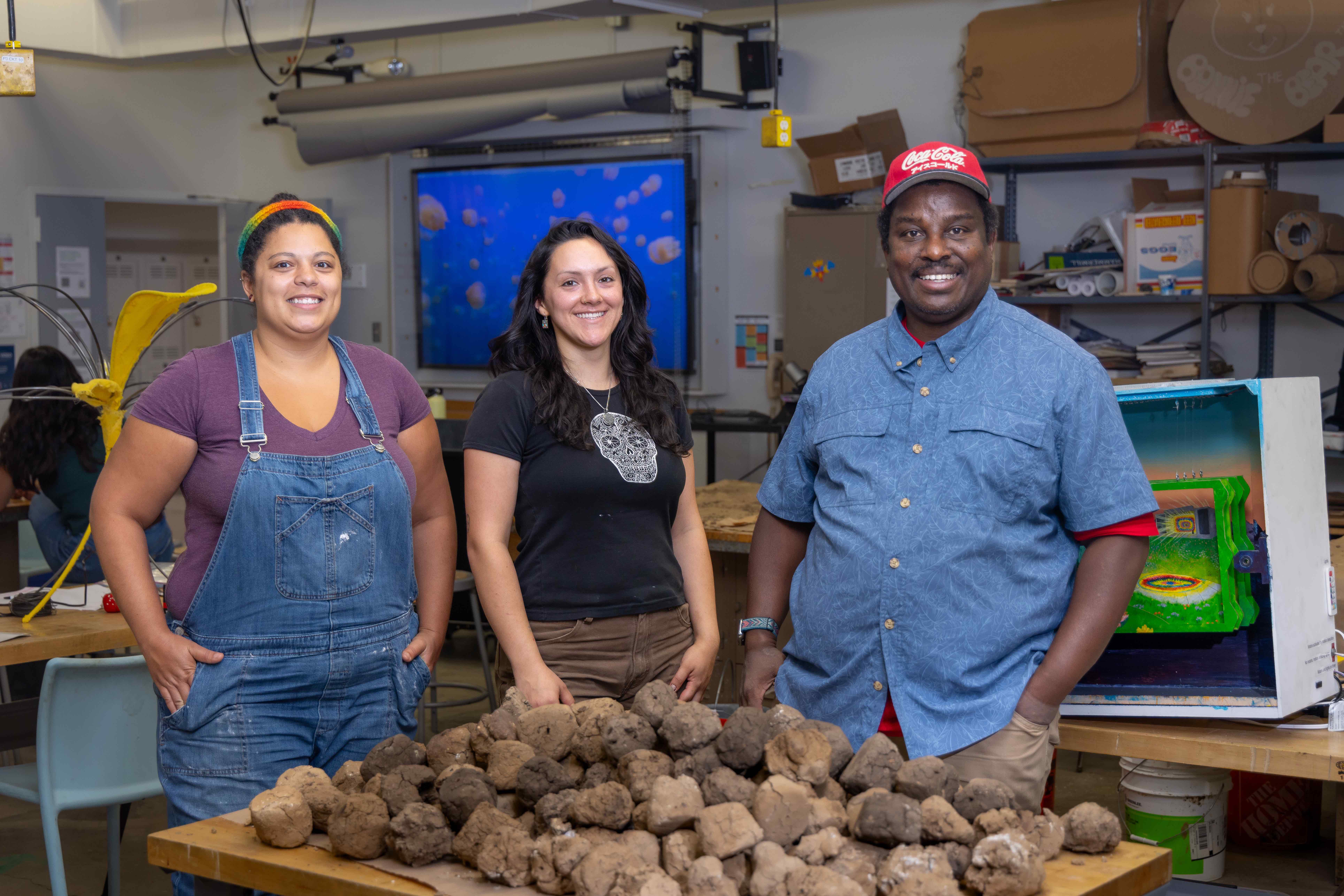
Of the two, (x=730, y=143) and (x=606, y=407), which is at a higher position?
(x=730, y=143)

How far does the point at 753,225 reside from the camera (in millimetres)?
6645

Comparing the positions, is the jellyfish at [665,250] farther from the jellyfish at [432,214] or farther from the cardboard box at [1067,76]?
the cardboard box at [1067,76]

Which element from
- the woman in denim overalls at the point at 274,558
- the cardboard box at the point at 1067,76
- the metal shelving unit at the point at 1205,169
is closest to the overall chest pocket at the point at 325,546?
the woman in denim overalls at the point at 274,558

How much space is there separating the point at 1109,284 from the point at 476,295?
3713mm

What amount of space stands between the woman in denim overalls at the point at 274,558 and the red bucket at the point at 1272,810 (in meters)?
2.49

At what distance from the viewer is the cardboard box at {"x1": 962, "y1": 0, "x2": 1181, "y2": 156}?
15.9 ft

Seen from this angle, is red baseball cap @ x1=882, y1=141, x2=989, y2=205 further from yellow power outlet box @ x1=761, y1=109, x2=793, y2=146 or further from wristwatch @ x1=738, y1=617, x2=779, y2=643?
yellow power outlet box @ x1=761, y1=109, x2=793, y2=146

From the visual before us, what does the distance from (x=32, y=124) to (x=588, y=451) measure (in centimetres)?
A: 648

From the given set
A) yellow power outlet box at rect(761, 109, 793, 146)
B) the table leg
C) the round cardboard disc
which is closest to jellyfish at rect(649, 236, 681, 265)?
yellow power outlet box at rect(761, 109, 793, 146)

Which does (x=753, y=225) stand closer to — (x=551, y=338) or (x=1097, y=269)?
(x=1097, y=269)

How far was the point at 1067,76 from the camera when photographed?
4953mm

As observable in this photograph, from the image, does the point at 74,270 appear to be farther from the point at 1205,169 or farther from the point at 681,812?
the point at 681,812

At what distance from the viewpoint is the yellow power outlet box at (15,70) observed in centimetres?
346

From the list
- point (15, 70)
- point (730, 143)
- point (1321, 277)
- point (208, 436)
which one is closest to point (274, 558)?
point (208, 436)
